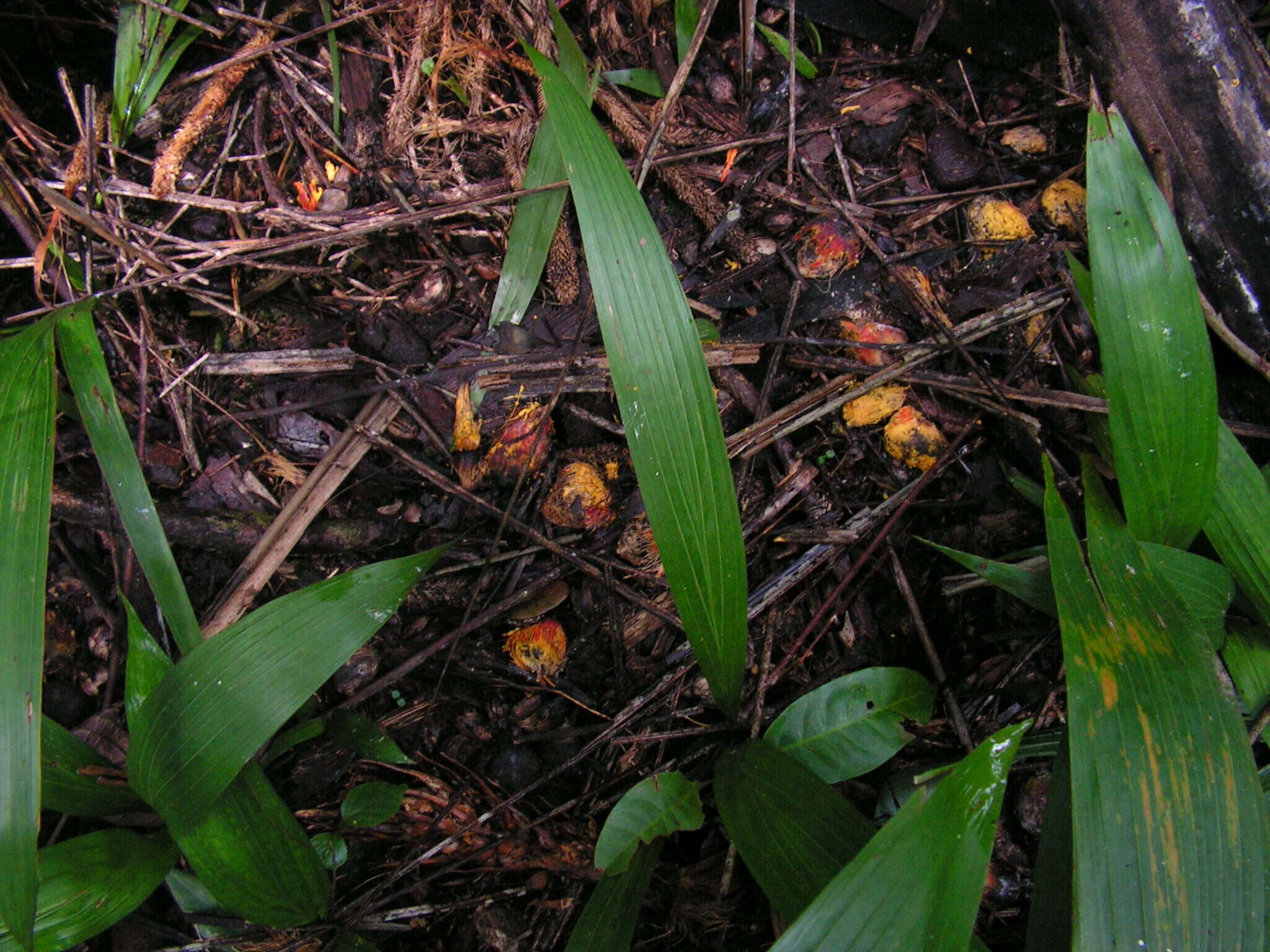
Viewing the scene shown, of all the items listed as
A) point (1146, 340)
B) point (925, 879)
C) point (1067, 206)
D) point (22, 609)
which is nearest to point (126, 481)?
point (22, 609)

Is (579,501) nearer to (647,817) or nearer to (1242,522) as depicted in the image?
(647,817)

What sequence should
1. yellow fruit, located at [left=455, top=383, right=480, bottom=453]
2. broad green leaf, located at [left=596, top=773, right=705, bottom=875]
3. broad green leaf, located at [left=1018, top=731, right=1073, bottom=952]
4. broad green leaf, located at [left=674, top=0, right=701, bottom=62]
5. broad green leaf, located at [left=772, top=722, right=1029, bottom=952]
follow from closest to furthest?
broad green leaf, located at [left=772, top=722, right=1029, bottom=952], broad green leaf, located at [left=1018, top=731, right=1073, bottom=952], broad green leaf, located at [left=596, top=773, right=705, bottom=875], yellow fruit, located at [left=455, top=383, right=480, bottom=453], broad green leaf, located at [left=674, top=0, right=701, bottom=62]

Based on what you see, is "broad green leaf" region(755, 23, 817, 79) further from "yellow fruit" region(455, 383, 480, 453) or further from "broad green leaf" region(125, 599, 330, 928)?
"broad green leaf" region(125, 599, 330, 928)

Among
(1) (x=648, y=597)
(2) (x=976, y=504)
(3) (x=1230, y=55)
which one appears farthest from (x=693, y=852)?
(3) (x=1230, y=55)

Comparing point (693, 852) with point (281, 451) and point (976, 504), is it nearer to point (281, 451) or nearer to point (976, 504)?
point (976, 504)

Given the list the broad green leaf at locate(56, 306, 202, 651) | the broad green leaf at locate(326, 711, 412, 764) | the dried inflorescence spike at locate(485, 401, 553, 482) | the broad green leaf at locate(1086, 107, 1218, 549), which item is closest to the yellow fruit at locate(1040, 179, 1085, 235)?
the broad green leaf at locate(1086, 107, 1218, 549)
